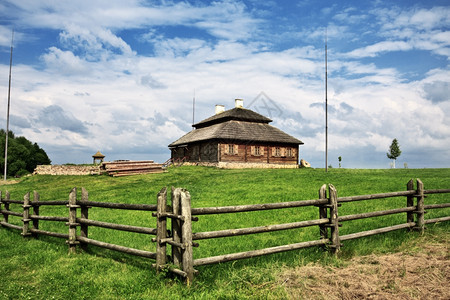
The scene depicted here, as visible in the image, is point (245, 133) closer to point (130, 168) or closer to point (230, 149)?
point (230, 149)

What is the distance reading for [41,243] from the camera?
10297mm

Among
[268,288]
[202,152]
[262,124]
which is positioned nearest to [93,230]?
[268,288]

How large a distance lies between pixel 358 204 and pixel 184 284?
11.1 metres

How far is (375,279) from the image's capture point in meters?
6.39

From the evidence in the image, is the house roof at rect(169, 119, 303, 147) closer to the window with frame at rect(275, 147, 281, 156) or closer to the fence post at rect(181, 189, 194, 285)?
the window with frame at rect(275, 147, 281, 156)

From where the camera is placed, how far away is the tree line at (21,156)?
62166 mm

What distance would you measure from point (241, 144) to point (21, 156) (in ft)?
161

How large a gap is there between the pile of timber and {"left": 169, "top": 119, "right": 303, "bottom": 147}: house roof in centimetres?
730

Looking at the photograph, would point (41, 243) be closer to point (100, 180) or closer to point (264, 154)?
point (100, 180)

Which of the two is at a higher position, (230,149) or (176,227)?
(230,149)

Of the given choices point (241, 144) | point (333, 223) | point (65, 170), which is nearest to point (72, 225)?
point (333, 223)

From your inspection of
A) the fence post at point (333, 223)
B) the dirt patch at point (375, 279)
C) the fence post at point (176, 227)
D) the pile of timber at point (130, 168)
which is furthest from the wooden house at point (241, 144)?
the fence post at point (176, 227)

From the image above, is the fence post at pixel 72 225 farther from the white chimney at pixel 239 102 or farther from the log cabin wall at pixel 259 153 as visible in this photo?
the white chimney at pixel 239 102

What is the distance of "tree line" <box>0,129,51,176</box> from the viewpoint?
62166 millimetres
